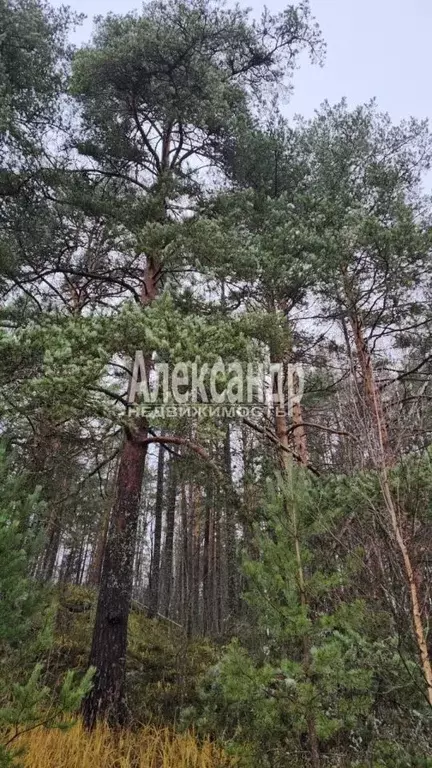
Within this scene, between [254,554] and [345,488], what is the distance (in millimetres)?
2948

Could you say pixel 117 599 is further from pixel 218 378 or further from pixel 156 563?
pixel 156 563

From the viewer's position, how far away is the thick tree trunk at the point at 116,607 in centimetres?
502

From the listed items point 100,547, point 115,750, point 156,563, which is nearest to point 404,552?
point 115,750

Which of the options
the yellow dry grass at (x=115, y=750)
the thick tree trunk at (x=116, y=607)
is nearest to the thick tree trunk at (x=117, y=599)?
the thick tree trunk at (x=116, y=607)

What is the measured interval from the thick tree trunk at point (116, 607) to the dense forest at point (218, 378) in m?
0.03

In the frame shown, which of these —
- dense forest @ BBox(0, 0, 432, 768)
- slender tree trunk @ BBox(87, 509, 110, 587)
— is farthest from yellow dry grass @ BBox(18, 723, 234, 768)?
slender tree trunk @ BBox(87, 509, 110, 587)

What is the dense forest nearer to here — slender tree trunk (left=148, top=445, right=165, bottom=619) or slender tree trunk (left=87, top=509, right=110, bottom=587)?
slender tree trunk (left=87, top=509, right=110, bottom=587)

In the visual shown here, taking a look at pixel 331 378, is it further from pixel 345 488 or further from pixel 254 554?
pixel 345 488

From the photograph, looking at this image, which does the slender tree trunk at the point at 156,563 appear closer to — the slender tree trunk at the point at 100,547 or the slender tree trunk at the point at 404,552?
the slender tree trunk at the point at 100,547

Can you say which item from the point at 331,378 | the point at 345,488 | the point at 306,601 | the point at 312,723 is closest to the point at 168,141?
the point at 331,378

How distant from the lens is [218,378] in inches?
178

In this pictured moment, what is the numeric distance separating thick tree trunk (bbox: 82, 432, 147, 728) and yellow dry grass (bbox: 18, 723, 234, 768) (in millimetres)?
283

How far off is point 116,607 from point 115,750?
1386 mm

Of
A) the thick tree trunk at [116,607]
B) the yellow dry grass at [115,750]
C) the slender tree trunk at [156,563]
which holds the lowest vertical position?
the yellow dry grass at [115,750]
